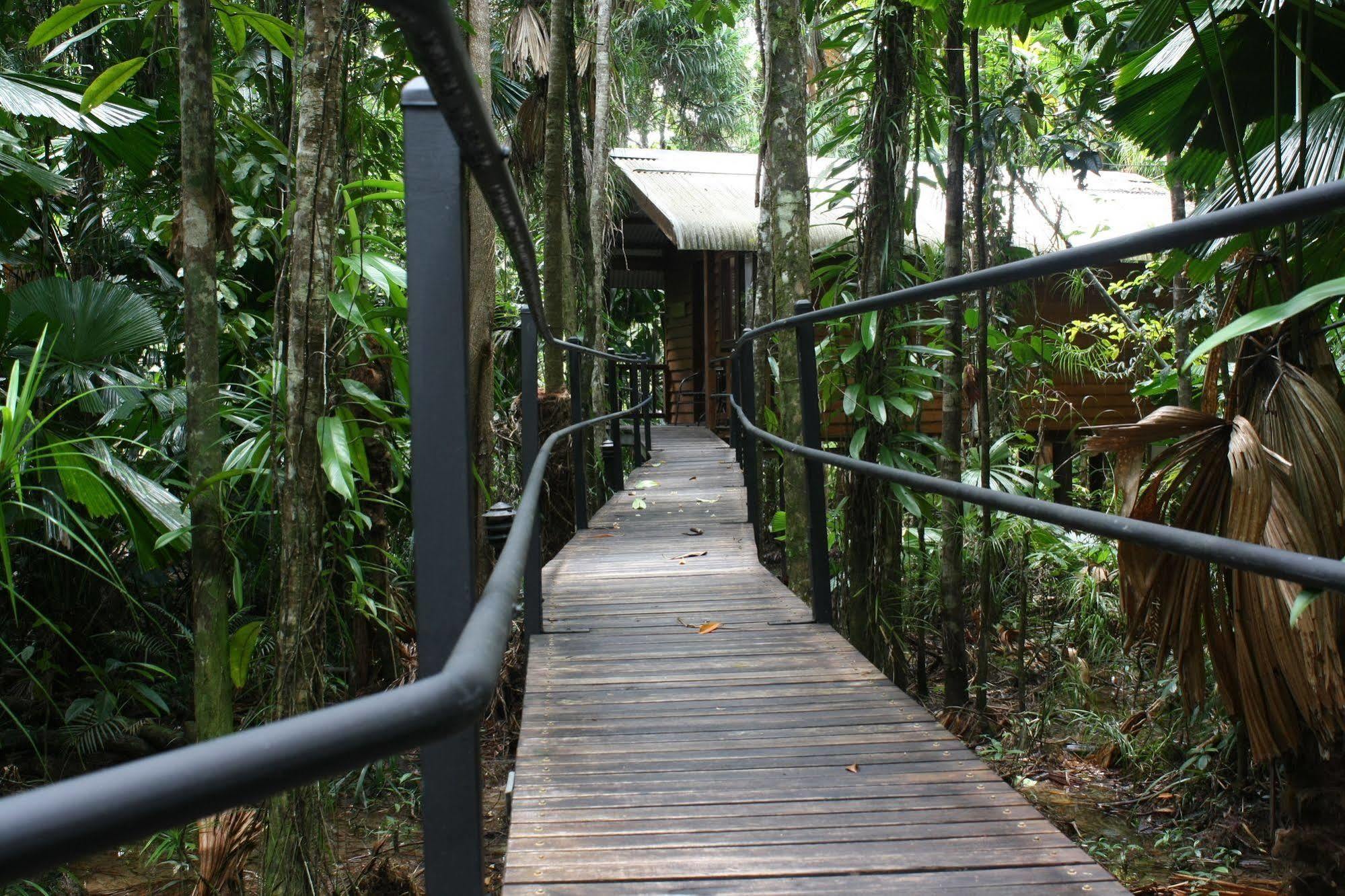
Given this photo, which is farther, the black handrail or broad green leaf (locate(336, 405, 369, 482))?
broad green leaf (locate(336, 405, 369, 482))

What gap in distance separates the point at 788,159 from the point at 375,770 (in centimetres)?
368

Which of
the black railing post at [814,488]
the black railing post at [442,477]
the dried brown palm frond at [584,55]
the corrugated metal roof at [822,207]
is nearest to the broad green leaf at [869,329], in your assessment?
the black railing post at [814,488]

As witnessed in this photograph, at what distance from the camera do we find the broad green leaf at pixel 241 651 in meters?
3.37

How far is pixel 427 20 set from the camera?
2.99ft

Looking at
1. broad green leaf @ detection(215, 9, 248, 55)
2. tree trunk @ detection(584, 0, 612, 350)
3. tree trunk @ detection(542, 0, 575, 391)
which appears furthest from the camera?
tree trunk @ detection(584, 0, 612, 350)

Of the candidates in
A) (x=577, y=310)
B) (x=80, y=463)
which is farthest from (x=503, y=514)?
(x=577, y=310)

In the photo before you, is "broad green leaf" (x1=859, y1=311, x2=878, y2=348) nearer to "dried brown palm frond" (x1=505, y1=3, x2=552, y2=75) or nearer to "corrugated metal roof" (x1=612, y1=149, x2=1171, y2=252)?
"corrugated metal roof" (x1=612, y1=149, x2=1171, y2=252)

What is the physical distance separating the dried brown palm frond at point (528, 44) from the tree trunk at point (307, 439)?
6458mm

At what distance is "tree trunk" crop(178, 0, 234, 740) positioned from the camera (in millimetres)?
3406

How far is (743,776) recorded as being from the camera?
2119 mm

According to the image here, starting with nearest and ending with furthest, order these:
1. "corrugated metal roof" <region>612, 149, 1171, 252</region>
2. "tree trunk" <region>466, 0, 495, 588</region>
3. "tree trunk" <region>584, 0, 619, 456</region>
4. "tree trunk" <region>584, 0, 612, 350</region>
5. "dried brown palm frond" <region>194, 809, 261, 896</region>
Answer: "dried brown palm frond" <region>194, 809, 261, 896</region>, "tree trunk" <region>466, 0, 495, 588</region>, "tree trunk" <region>584, 0, 619, 456</region>, "tree trunk" <region>584, 0, 612, 350</region>, "corrugated metal roof" <region>612, 149, 1171, 252</region>

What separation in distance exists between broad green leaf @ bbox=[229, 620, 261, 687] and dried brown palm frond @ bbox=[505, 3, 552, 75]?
6.94m

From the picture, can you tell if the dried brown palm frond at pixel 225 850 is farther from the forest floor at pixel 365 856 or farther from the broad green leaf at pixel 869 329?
the broad green leaf at pixel 869 329

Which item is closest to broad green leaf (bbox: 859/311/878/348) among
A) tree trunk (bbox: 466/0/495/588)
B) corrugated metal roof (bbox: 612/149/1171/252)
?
tree trunk (bbox: 466/0/495/588)
